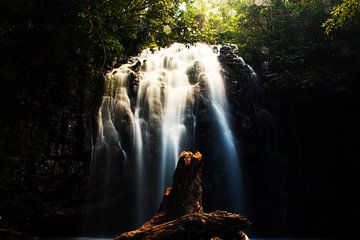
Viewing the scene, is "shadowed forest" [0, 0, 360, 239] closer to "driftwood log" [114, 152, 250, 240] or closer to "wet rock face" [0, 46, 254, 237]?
"wet rock face" [0, 46, 254, 237]

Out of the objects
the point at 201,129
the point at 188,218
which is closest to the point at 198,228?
the point at 188,218

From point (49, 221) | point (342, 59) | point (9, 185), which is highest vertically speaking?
point (342, 59)

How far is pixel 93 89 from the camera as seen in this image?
953 centimetres

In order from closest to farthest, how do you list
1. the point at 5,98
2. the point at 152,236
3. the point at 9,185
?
1. the point at 152,236
2. the point at 9,185
3. the point at 5,98

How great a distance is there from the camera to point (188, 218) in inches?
161

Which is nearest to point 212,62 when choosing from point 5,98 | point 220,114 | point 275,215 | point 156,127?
point 220,114

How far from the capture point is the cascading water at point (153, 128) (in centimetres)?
857

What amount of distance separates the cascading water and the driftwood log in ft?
12.0

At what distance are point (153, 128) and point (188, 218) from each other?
5.23 meters

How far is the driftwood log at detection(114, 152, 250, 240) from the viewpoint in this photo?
4055mm

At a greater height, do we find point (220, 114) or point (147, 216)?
point (220, 114)

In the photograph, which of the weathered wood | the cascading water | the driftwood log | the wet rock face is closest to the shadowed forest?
the wet rock face

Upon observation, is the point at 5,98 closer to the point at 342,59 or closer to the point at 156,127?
the point at 156,127

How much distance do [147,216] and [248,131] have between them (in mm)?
4013
